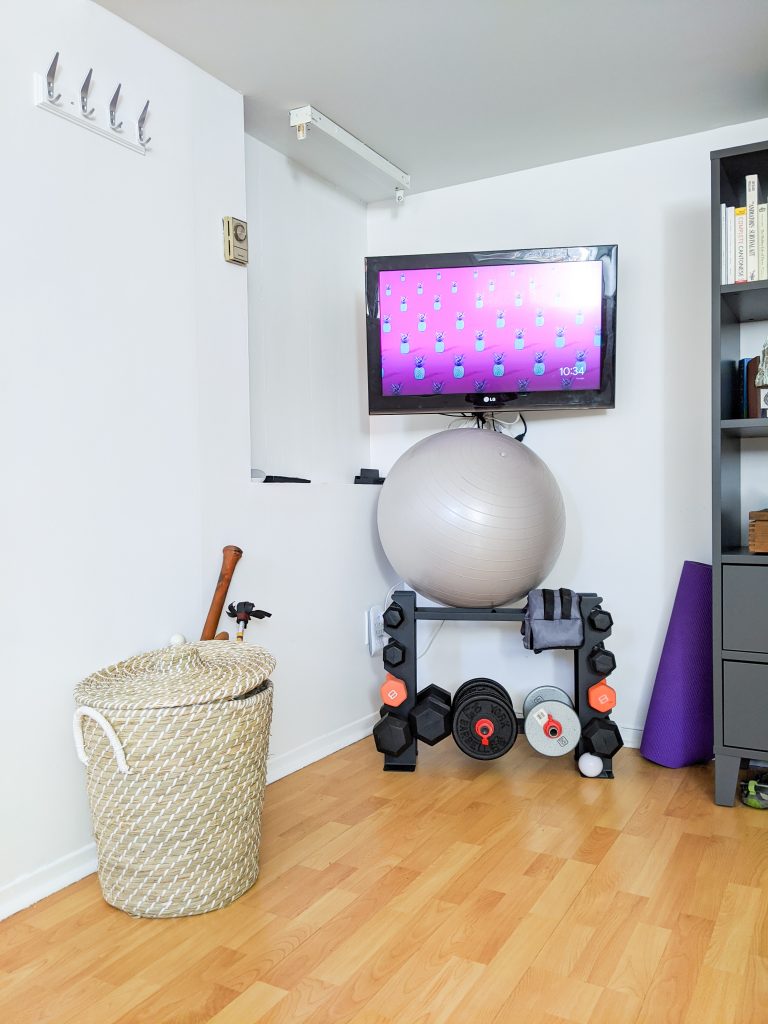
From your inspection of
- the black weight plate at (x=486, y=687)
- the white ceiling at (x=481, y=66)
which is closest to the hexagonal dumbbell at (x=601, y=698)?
the black weight plate at (x=486, y=687)

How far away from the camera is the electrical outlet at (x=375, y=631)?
3.13 metres

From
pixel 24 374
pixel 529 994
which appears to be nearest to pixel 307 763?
pixel 529 994

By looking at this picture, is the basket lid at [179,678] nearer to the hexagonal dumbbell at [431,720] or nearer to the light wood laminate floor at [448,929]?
the light wood laminate floor at [448,929]

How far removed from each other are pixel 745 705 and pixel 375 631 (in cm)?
134

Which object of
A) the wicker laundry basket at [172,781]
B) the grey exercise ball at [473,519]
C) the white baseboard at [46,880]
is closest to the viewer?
Result: the wicker laundry basket at [172,781]

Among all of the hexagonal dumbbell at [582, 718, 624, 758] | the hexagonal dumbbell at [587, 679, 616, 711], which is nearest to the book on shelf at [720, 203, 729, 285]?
the hexagonal dumbbell at [587, 679, 616, 711]

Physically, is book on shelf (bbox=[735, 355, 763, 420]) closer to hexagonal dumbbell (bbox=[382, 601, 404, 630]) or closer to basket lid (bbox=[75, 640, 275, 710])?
hexagonal dumbbell (bbox=[382, 601, 404, 630])

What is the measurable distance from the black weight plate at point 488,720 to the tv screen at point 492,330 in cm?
99

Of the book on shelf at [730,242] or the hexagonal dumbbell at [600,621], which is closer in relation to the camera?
the book on shelf at [730,242]

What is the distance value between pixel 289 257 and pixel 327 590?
1188mm

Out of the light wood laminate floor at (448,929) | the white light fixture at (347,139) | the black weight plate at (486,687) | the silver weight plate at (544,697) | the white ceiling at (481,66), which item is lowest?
the light wood laminate floor at (448,929)

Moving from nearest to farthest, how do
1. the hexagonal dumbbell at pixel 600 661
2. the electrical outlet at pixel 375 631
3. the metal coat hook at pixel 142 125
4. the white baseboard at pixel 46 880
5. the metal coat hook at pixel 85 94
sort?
1. the white baseboard at pixel 46 880
2. the metal coat hook at pixel 85 94
3. the metal coat hook at pixel 142 125
4. the hexagonal dumbbell at pixel 600 661
5. the electrical outlet at pixel 375 631

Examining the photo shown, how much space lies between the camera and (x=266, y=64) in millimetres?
2324

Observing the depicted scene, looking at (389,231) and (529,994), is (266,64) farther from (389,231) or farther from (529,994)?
(529,994)
